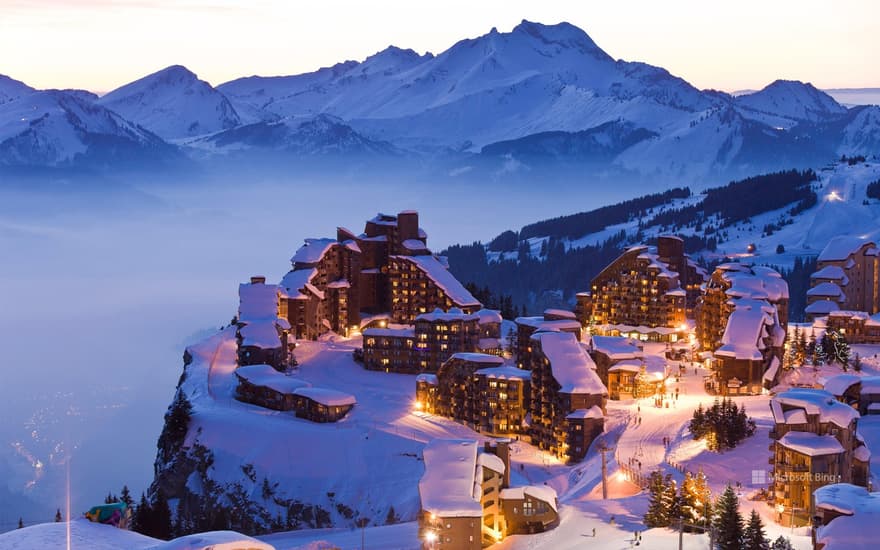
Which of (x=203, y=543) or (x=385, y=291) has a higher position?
(x=385, y=291)

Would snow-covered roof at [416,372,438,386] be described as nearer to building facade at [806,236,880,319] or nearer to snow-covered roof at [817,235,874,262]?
building facade at [806,236,880,319]

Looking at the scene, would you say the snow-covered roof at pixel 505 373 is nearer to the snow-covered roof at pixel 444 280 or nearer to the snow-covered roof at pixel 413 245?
the snow-covered roof at pixel 444 280

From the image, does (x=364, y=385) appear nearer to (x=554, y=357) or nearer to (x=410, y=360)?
(x=410, y=360)

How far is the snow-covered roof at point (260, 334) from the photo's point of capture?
404 feet

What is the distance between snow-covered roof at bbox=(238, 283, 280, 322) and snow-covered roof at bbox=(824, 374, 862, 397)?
57572mm

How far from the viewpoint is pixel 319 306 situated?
139 meters

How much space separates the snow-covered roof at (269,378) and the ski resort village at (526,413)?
21 centimetres

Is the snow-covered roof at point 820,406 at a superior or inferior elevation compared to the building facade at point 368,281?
inferior

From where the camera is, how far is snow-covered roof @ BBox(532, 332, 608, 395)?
10369 centimetres

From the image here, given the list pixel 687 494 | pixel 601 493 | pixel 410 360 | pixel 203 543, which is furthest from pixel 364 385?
pixel 203 543

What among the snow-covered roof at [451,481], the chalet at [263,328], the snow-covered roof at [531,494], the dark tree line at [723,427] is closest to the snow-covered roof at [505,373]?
the dark tree line at [723,427]

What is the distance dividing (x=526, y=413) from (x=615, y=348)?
1246cm

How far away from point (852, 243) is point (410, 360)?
5643 centimetres

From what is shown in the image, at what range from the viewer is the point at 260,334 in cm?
12506
